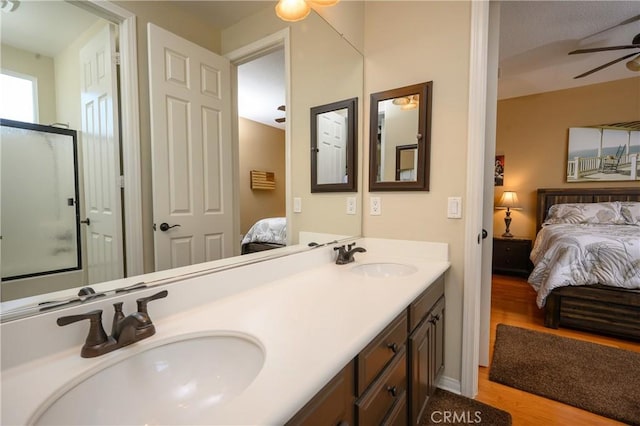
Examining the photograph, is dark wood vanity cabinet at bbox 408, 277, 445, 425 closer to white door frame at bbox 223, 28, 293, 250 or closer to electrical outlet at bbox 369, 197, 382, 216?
electrical outlet at bbox 369, 197, 382, 216

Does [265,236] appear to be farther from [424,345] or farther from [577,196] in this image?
[577,196]

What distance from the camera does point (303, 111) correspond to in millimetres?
1612

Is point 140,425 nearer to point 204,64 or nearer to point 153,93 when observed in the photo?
point 153,93

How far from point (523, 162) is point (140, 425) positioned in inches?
212

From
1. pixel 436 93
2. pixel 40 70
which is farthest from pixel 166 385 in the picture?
pixel 436 93

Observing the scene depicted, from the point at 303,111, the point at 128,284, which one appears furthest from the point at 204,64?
the point at 128,284

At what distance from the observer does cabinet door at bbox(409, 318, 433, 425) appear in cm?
117

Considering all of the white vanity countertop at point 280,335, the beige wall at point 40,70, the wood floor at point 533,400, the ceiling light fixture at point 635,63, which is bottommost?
the wood floor at point 533,400

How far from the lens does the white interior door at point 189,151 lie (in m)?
0.93

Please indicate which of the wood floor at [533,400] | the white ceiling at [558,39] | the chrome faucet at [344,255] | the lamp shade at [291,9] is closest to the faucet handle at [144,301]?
the chrome faucet at [344,255]

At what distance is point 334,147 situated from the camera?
6.17 feet

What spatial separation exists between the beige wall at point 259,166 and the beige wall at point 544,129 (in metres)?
4.49

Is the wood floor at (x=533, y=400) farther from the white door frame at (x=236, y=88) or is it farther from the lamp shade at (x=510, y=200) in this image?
the lamp shade at (x=510, y=200)

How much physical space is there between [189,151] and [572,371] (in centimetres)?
266
